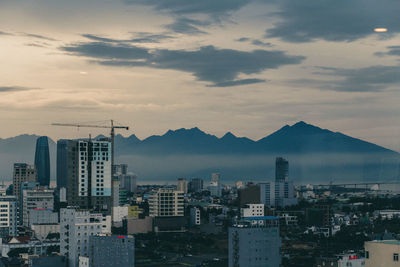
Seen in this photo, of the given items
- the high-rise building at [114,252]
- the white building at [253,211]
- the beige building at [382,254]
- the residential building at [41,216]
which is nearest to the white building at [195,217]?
the white building at [253,211]

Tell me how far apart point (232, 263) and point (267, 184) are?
50.3 feet

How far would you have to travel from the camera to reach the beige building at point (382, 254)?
3906mm

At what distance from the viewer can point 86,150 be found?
1841 cm

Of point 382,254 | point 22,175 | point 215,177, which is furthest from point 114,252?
point 215,177

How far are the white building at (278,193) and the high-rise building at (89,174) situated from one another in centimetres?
670

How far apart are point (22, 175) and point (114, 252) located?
16.9 meters

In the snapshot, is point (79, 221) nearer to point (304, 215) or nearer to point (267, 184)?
point (304, 215)

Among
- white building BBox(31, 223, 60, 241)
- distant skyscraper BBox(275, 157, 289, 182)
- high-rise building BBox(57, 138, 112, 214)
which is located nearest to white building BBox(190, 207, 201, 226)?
high-rise building BBox(57, 138, 112, 214)

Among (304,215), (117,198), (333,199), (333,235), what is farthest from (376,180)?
(117,198)

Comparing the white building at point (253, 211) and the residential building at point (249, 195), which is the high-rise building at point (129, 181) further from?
the white building at point (253, 211)

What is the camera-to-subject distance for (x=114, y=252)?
874 cm

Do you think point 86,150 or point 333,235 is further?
point 86,150

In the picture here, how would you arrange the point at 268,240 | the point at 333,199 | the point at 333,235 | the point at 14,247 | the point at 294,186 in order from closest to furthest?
the point at 268,240
the point at 14,247
the point at 333,235
the point at 333,199
the point at 294,186

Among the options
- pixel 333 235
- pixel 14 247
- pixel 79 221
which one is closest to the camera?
pixel 79 221
